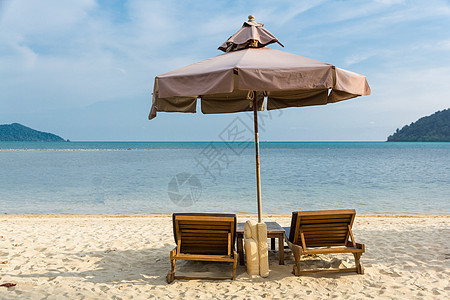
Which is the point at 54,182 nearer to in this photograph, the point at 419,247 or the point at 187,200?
the point at 187,200

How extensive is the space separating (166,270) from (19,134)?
192698 millimetres

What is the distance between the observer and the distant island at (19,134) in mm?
163500

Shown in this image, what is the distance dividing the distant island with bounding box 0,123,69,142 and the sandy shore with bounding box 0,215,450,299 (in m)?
188

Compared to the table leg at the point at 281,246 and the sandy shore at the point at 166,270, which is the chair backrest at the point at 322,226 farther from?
the sandy shore at the point at 166,270

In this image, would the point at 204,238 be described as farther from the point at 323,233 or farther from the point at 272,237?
the point at 323,233

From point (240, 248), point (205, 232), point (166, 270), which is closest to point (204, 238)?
point (205, 232)

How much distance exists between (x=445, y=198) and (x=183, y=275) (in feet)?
42.3

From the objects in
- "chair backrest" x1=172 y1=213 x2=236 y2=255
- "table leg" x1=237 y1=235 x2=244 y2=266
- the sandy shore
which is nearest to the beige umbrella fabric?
"chair backrest" x1=172 y1=213 x2=236 y2=255

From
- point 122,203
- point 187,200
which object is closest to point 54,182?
point 122,203

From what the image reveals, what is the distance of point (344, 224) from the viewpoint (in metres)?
Result: 3.98

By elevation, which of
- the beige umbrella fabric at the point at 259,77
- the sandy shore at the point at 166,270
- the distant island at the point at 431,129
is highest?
the distant island at the point at 431,129

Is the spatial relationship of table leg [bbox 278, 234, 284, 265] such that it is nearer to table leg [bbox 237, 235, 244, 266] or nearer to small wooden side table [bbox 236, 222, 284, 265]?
small wooden side table [bbox 236, 222, 284, 265]

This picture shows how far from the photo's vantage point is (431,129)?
107312mm

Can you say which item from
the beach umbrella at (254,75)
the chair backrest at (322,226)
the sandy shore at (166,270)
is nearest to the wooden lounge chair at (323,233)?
the chair backrest at (322,226)
